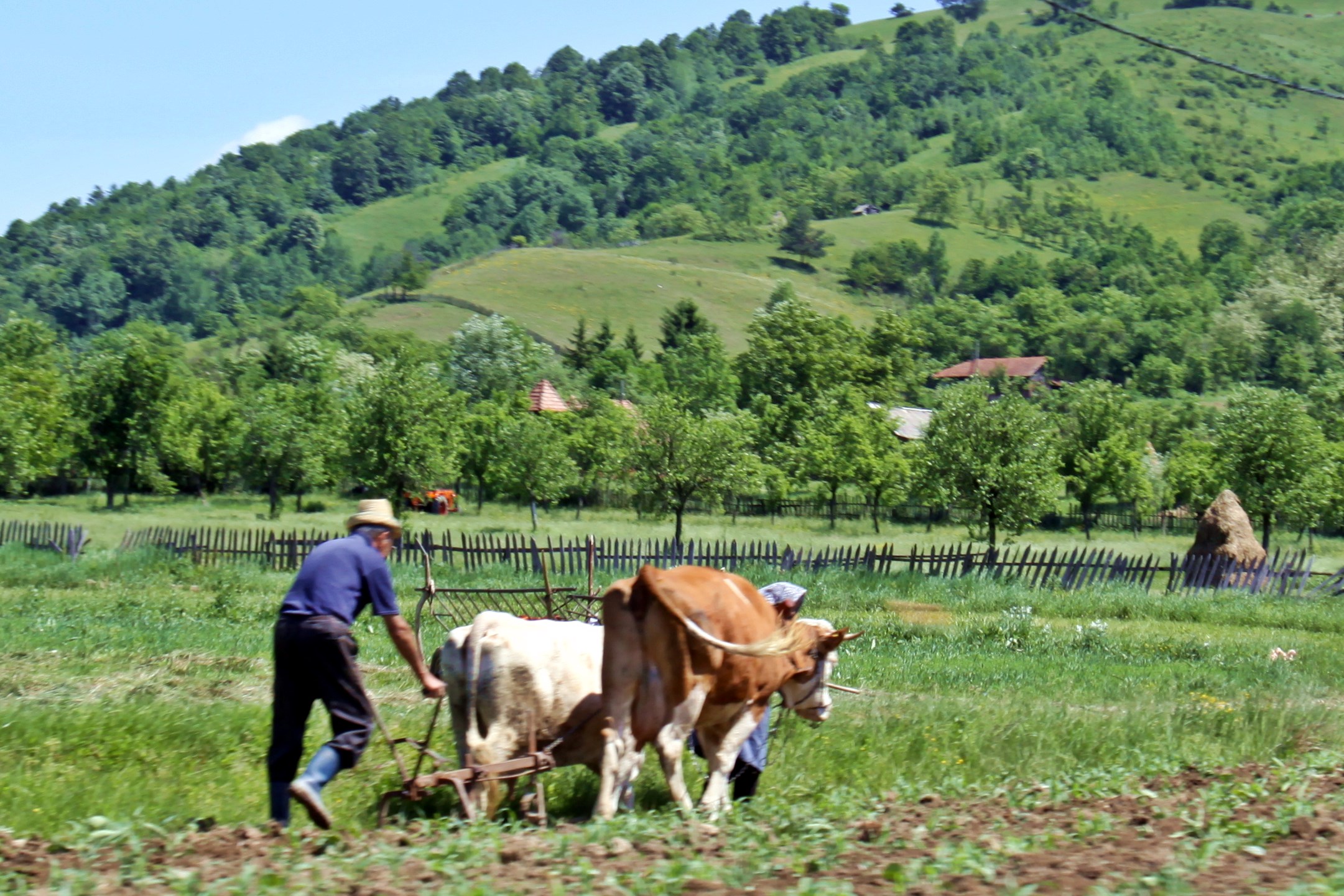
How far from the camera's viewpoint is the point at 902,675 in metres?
13.6

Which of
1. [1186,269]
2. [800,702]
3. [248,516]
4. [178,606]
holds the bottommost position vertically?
[248,516]

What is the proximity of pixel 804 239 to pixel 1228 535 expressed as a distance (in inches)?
5183

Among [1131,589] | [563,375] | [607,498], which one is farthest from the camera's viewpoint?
[563,375]

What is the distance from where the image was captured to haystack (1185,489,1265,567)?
25.9m

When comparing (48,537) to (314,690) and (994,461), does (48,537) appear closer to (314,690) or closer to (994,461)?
(994,461)

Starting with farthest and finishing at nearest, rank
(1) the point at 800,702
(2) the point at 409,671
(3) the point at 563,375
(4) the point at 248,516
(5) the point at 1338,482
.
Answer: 1. (3) the point at 563,375
2. (4) the point at 248,516
3. (5) the point at 1338,482
4. (2) the point at 409,671
5. (1) the point at 800,702

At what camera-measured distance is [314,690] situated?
260 inches

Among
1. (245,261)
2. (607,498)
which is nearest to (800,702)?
(607,498)

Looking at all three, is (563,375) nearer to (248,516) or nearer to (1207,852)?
(248,516)

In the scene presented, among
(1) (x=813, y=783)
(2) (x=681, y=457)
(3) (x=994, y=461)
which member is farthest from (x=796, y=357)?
(1) (x=813, y=783)

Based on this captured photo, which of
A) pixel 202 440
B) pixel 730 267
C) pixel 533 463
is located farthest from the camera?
pixel 730 267

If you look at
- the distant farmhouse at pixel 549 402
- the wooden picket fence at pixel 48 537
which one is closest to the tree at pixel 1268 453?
the wooden picket fence at pixel 48 537

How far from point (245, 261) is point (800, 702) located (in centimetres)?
19109

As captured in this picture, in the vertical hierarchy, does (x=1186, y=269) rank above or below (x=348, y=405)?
above
